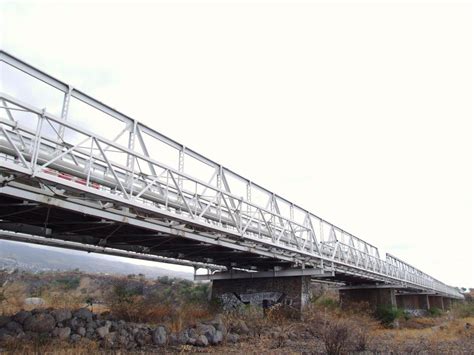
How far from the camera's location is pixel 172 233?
12.6 meters

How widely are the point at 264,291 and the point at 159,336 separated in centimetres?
1061

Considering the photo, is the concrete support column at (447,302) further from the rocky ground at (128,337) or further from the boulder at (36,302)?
the boulder at (36,302)

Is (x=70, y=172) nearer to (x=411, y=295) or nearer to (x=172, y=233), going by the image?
(x=172, y=233)

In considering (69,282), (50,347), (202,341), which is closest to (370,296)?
(202,341)

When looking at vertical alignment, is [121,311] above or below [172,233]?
below

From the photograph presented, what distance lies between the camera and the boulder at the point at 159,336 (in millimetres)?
11211

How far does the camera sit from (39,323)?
10.3 m

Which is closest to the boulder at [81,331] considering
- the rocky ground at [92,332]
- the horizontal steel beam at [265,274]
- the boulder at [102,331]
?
the rocky ground at [92,332]

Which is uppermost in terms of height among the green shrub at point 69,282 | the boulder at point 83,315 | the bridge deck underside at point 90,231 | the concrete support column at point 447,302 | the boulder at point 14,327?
the bridge deck underside at point 90,231

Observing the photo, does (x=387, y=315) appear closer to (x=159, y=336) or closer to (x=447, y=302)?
(x=159, y=336)

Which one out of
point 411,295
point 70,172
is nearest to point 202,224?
point 70,172

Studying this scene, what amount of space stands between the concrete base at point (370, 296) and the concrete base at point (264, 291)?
14507mm

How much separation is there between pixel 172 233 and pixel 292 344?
5704 mm

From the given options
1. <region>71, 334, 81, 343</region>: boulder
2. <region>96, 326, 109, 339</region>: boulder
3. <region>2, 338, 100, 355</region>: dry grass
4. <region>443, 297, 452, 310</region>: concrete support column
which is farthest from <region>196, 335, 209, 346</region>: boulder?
<region>443, 297, 452, 310</region>: concrete support column
